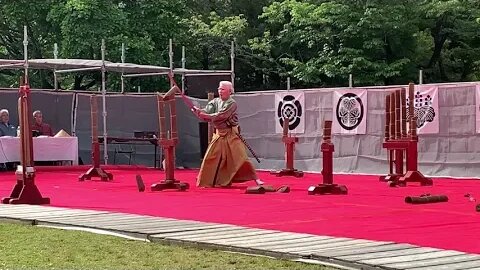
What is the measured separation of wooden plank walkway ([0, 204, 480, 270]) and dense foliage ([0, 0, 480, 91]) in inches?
661

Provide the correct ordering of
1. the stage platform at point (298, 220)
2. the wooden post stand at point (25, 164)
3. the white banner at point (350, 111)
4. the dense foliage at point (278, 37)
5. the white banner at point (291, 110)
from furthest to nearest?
the dense foliage at point (278, 37) < the white banner at point (291, 110) < the white banner at point (350, 111) < the wooden post stand at point (25, 164) < the stage platform at point (298, 220)

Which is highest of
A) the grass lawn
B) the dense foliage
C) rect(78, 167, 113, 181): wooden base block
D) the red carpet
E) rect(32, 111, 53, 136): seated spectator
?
the dense foliage

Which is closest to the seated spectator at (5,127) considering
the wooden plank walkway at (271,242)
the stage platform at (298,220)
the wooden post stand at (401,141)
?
the stage platform at (298,220)

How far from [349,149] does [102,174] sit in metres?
4.41

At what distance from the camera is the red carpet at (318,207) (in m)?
6.53

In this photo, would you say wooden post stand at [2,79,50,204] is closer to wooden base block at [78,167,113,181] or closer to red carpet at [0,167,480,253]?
red carpet at [0,167,480,253]

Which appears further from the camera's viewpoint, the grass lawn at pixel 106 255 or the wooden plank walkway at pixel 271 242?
the grass lawn at pixel 106 255

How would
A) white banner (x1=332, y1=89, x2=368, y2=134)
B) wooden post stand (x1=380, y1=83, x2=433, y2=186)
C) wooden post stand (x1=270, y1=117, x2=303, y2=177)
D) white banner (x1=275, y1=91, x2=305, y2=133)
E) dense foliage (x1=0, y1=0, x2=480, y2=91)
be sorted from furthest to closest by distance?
dense foliage (x1=0, y1=0, x2=480, y2=91) < white banner (x1=275, y1=91, x2=305, y2=133) < white banner (x1=332, y1=89, x2=368, y2=134) < wooden post stand (x1=270, y1=117, x2=303, y2=177) < wooden post stand (x1=380, y1=83, x2=433, y2=186)

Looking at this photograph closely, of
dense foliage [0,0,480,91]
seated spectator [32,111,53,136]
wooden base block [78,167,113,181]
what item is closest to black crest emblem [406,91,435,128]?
wooden base block [78,167,113,181]

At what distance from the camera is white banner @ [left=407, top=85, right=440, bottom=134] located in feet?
46.8

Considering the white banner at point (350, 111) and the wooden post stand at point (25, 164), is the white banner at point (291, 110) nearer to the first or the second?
the white banner at point (350, 111)

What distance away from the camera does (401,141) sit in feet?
40.1

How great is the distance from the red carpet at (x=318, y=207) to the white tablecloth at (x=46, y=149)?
2.88 m

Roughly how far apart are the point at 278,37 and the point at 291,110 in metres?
10.5
